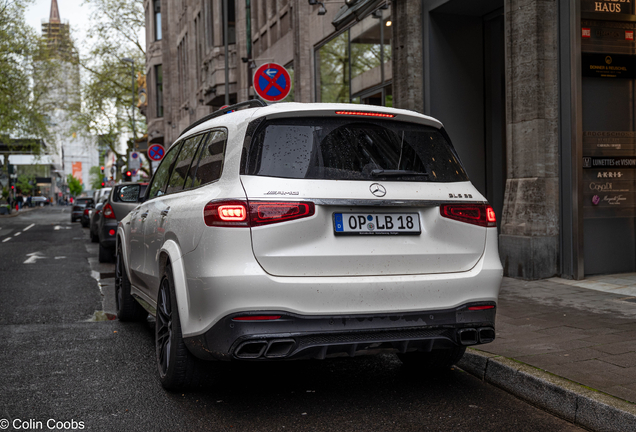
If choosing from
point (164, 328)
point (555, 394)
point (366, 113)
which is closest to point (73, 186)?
point (164, 328)

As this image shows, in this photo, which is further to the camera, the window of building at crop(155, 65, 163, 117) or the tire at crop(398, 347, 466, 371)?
the window of building at crop(155, 65, 163, 117)

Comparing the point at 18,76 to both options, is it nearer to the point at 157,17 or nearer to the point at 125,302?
the point at 157,17

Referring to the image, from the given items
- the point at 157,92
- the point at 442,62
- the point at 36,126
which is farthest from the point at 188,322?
the point at 157,92

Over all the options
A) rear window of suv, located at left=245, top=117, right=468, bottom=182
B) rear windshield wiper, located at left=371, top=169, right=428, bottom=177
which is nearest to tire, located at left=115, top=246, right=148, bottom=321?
rear window of suv, located at left=245, top=117, right=468, bottom=182

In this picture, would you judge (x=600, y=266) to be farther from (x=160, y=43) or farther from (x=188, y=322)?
(x=160, y=43)

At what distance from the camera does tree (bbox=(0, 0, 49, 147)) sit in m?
34.4

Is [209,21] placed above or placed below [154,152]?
above

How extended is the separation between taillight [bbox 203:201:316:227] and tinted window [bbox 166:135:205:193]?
1217mm

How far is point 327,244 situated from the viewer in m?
3.62

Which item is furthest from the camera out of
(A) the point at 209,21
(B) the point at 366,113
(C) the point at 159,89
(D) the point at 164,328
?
(C) the point at 159,89

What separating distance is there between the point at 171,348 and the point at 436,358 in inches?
70.1

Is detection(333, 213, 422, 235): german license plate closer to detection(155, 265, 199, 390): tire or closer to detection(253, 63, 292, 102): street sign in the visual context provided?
detection(155, 265, 199, 390): tire

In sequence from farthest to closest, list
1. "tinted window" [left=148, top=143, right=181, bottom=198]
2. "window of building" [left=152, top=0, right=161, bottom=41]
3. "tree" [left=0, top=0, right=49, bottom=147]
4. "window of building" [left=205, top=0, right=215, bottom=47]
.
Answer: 1. "window of building" [left=152, top=0, right=161, bottom=41]
2. "tree" [left=0, top=0, right=49, bottom=147]
3. "window of building" [left=205, top=0, right=215, bottom=47]
4. "tinted window" [left=148, top=143, right=181, bottom=198]

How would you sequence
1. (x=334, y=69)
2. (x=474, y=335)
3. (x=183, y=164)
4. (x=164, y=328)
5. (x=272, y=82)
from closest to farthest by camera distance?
(x=474, y=335), (x=164, y=328), (x=183, y=164), (x=272, y=82), (x=334, y=69)
